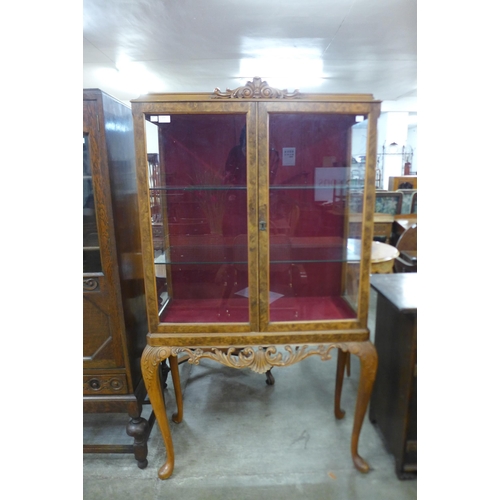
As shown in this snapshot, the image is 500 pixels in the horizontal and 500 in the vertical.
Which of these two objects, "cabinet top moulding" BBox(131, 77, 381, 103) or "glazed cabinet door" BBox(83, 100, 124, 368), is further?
"glazed cabinet door" BBox(83, 100, 124, 368)

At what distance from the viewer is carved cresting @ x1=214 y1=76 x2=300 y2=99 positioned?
3.79 ft

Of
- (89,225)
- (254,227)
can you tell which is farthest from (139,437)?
(254,227)

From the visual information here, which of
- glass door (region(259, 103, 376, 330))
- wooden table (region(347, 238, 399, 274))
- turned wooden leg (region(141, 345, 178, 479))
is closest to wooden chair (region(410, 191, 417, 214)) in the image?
wooden table (region(347, 238, 399, 274))

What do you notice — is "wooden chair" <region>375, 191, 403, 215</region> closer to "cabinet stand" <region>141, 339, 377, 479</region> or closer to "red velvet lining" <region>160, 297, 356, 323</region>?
"red velvet lining" <region>160, 297, 356, 323</region>

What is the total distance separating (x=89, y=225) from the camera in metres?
1.41

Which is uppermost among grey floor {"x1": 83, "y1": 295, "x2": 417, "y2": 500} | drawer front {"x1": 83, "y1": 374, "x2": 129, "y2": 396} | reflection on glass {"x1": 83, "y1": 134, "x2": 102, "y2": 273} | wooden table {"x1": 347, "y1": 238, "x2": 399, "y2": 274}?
reflection on glass {"x1": 83, "y1": 134, "x2": 102, "y2": 273}

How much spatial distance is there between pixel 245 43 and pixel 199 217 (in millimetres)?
1925

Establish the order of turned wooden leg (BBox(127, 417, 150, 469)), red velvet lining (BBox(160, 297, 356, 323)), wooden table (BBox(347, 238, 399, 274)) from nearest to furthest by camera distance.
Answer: red velvet lining (BBox(160, 297, 356, 323)) → turned wooden leg (BBox(127, 417, 150, 469)) → wooden table (BBox(347, 238, 399, 274))

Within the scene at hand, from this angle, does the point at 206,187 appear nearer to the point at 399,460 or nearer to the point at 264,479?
the point at 264,479

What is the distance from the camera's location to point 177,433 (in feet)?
5.71

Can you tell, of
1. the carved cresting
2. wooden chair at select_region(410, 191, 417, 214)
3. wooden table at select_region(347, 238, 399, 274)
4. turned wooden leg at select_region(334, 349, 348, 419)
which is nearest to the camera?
the carved cresting

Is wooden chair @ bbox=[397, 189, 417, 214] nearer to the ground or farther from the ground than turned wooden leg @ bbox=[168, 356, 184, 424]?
farther from the ground

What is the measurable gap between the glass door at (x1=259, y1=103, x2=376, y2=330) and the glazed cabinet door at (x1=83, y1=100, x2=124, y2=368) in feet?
2.20

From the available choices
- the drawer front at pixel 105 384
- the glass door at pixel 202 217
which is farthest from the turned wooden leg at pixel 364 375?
the drawer front at pixel 105 384
